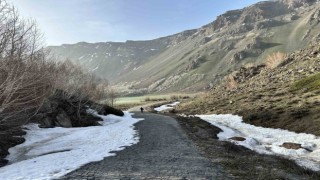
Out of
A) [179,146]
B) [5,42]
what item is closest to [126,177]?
[179,146]

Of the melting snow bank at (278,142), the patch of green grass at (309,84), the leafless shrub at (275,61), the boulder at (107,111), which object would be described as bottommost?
the melting snow bank at (278,142)

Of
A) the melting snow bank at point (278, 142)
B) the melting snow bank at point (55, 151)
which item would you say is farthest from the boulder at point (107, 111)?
the melting snow bank at point (278, 142)

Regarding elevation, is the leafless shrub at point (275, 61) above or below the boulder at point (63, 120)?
above

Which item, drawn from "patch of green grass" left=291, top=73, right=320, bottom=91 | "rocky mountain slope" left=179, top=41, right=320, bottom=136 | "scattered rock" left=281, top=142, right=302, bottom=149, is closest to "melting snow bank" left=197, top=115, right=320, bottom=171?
"scattered rock" left=281, top=142, right=302, bottom=149

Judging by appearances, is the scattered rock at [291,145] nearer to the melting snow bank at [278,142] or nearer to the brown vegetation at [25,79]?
the melting snow bank at [278,142]

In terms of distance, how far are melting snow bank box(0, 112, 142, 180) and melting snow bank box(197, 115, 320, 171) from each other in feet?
31.2

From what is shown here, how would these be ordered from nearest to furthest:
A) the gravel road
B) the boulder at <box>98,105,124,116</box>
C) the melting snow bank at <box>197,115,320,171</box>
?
the gravel road → the melting snow bank at <box>197,115,320,171</box> → the boulder at <box>98,105,124,116</box>

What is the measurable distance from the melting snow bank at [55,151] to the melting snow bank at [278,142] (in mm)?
9510

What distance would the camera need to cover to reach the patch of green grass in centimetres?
4906

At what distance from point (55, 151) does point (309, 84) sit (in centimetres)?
4203

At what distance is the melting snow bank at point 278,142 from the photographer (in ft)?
70.4

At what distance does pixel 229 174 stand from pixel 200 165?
1.97 meters

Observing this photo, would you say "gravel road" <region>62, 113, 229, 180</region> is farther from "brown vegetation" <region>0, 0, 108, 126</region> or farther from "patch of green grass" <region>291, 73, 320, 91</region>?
"patch of green grass" <region>291, 73, 320, 91</region>

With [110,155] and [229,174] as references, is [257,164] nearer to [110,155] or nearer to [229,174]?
[229,174]
